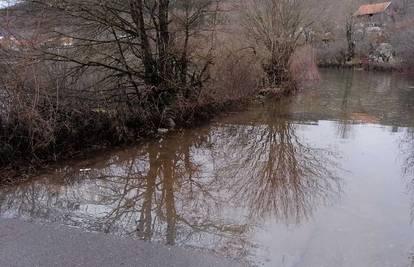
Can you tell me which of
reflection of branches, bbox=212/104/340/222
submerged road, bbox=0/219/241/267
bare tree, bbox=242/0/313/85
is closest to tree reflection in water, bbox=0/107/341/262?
reflection of branches, bbox=212/104/340/222

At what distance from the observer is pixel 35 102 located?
27.3ft

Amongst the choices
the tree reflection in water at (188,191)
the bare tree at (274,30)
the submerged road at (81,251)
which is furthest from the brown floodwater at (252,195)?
the bare tree at (274,30)

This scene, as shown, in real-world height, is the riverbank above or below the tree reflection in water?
above

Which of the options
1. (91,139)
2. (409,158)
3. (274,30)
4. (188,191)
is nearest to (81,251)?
(188,191)

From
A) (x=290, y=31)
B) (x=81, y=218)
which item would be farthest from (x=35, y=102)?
(x=290, y=31)

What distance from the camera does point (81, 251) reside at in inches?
191

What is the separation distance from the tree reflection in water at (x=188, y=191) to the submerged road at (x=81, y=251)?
0.36m

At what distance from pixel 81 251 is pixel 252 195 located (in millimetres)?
3527

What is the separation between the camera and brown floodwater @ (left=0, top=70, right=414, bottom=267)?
5.54 metres

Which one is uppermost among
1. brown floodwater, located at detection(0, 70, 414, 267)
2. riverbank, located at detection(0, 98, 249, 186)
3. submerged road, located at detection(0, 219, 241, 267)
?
riverbank, located at detection(0, 98, 249, 186)

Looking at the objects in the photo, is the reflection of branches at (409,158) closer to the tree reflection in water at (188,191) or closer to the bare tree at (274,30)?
the tree reflection in water at (188,191)

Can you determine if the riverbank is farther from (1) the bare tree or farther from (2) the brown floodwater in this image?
(1) the bare tree

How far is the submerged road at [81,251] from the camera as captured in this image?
4617 mm

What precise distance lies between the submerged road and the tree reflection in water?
0.36 metres
